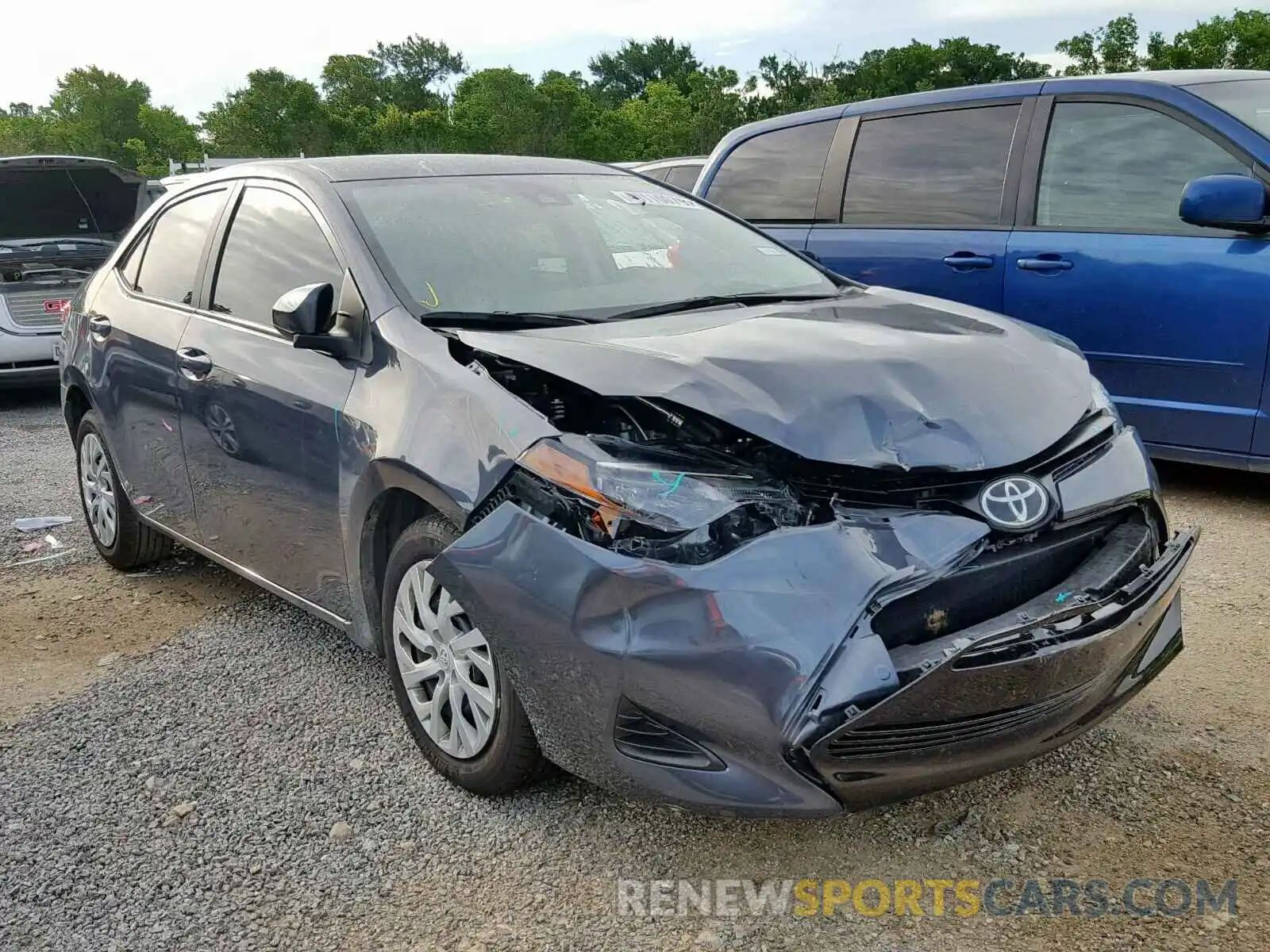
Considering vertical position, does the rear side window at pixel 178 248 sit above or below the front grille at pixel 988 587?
above

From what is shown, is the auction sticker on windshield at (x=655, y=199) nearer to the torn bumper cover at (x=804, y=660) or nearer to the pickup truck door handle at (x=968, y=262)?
the pickup truck door handle at (x=968, y=262)

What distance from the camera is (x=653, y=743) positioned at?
2258 mm

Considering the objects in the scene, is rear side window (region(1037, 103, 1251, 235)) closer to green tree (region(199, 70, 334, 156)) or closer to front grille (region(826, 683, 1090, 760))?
front grille (region(826, 683, 1090, 760))

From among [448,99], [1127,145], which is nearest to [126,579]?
[1127,145]

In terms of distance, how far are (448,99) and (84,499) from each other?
3941 inches

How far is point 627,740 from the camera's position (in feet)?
7.47

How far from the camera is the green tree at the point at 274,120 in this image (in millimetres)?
71125

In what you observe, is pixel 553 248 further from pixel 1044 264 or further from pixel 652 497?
pixel 1044 264

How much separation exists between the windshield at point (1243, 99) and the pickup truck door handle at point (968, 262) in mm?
1052

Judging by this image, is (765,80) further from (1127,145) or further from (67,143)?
(1127,145)

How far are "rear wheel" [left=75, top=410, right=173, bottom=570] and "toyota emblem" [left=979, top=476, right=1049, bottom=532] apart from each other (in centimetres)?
342

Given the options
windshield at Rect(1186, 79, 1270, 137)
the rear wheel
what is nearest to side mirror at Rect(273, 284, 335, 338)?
the rear wheel

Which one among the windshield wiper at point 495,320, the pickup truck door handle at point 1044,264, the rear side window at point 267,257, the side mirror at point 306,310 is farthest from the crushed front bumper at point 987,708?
the pickup truck door handle at point 1044,264

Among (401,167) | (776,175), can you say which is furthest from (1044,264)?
(401,167)
